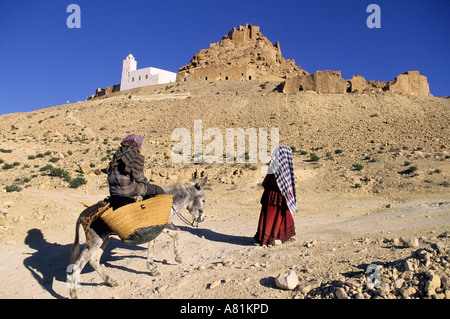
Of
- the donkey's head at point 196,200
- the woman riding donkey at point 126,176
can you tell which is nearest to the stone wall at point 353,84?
the donkey's head at point 196,200

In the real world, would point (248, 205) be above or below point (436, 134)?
below

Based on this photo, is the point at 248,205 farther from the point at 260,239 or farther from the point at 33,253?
the point at 33,253

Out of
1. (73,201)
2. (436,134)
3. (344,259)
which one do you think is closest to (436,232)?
(344,259)

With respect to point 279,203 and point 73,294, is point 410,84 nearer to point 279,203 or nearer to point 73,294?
point 279,203

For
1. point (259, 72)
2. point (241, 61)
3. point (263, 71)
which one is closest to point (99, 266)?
point (259, 72)

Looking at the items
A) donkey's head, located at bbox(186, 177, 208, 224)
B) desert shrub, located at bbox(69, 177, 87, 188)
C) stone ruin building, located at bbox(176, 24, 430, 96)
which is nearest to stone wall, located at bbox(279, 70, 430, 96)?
stone ruin building, located at bbox(176, 24, 430, 96)

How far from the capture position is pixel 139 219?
3943 mm

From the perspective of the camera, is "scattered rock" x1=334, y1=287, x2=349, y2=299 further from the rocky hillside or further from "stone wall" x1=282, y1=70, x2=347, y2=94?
"stone wall" x1=282, y1=70, x2=347, y2=94

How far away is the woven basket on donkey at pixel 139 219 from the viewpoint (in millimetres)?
3854

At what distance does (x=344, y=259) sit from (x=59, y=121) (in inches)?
1471

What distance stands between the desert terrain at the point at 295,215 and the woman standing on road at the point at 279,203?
0.99 feet
